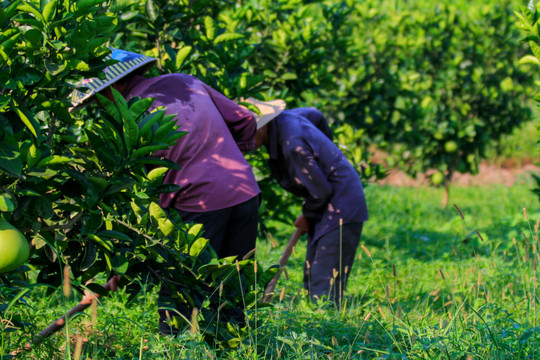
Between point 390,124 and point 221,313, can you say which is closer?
point 221,313

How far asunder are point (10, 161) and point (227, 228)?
49.9 inches

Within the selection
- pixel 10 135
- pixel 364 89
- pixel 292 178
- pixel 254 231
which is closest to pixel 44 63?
pixel 10 135

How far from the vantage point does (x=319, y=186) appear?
3.82 m

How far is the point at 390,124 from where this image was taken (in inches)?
275

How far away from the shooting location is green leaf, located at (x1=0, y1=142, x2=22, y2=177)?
6.25 ft

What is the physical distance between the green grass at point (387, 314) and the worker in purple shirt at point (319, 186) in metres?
0.24

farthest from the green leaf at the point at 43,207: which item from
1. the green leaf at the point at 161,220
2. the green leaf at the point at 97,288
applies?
the green leaf at the point at 97,288

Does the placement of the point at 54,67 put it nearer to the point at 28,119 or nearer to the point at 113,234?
the point at 28,119

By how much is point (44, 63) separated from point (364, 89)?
4910mm

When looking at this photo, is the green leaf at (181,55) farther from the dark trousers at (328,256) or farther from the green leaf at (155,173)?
the dark trousers at (328,256)

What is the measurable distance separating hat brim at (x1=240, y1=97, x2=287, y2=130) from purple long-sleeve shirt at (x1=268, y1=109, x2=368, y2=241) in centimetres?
9

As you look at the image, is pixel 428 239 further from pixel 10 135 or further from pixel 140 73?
pixel 10 135

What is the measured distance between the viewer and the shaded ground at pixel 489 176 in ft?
36.0

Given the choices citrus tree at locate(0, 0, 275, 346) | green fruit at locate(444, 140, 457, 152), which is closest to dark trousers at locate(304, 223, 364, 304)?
citrus tree at locate(0, 0, 275, 346)
